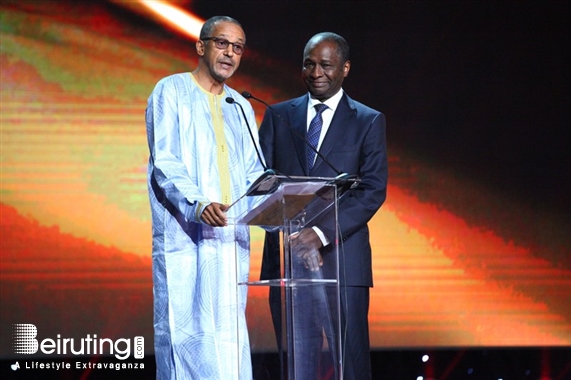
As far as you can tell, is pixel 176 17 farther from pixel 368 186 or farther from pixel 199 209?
pixel 199 209

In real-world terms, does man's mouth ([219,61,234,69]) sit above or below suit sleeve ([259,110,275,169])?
above

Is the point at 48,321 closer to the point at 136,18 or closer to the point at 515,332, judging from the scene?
the point at 136,18

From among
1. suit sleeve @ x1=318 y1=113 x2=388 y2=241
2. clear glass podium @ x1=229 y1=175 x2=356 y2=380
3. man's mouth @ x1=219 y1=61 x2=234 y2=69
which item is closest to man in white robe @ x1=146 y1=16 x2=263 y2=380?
man's mouth @ x1=219 y1=61 x2=234 y2=69

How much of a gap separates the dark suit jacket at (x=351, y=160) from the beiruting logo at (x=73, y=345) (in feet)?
6.07

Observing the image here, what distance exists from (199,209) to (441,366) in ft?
8.85

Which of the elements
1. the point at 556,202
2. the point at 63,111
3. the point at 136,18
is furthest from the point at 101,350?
the point at 556,202

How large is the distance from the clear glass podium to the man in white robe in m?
0.23

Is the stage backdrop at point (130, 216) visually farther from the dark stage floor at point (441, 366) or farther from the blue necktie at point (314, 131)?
the blue necktie at point (314, 131)

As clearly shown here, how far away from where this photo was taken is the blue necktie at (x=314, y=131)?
3688mm

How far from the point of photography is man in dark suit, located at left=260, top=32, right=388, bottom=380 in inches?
139

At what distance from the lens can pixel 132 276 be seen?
504 cm

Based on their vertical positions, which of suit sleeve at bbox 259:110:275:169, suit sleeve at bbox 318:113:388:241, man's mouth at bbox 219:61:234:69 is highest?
man's mouth at bbox 219:61:234:69

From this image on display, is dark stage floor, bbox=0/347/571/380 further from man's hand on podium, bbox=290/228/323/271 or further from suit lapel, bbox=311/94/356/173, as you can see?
man's hand on podium, bbox=290/228/323/271

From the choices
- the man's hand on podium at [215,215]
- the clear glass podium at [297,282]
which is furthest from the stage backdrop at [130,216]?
the clear glass podium at [297,282]
